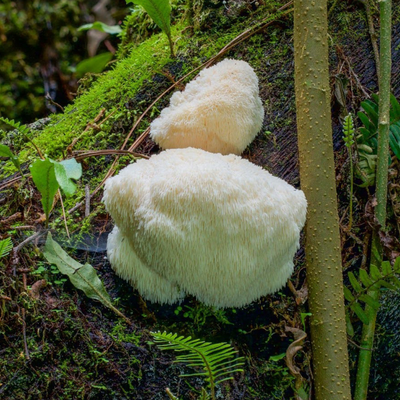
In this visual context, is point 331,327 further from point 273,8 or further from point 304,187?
point 273,8

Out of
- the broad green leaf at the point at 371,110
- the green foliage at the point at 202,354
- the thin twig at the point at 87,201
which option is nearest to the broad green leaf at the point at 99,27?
the thin twig at the point at 87,201

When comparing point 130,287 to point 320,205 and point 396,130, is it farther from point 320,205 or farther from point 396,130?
point 396,130

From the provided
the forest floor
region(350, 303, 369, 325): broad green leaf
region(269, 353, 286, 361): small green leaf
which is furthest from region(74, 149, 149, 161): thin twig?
region(350, 303, 369, 325): broad green leaf

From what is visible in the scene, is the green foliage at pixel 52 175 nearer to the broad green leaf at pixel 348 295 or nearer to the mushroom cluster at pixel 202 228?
the mushroom cluster at pixel 202 228

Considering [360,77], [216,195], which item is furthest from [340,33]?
[216,195]

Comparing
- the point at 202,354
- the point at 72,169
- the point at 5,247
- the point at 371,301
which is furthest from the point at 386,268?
the point at 5,247

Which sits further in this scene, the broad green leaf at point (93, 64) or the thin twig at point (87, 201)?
the broad green leaf at point (93, 64)

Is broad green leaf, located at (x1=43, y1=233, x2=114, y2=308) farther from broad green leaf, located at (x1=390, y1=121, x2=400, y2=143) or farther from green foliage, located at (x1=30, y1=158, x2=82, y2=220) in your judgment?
broad green leaf, located at (x1=390, y1=121, x2=400, y2=143)
